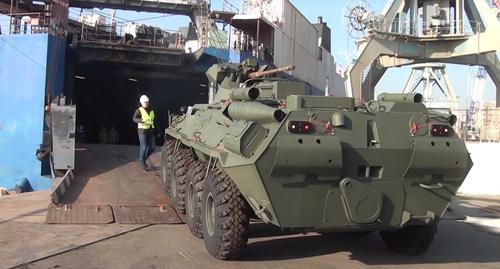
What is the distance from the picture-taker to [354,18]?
32.7m

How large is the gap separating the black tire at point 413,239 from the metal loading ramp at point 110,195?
9.93 ft

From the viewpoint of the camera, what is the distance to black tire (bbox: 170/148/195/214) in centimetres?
926

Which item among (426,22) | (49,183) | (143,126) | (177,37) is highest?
(426,22)

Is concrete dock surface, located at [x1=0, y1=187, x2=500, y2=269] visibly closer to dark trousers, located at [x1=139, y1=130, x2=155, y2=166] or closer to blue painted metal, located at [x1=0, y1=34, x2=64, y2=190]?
dark trousers, located at [x1=139, y1=130, x2=155, y2=166]

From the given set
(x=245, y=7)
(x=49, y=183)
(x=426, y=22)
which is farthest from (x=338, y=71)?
(x=49, y=183)

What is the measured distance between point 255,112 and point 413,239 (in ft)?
8.14

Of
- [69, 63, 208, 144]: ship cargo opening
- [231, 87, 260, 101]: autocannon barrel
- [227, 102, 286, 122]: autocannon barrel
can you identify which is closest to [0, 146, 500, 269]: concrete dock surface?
[227, 102, 286, 122]: autocannon barrel

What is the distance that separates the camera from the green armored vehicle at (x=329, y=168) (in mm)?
6102

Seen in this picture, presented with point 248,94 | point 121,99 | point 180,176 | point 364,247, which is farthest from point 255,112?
point 121,99

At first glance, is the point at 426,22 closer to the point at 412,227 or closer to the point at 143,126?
the point at 143,126

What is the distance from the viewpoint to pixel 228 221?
6.48 meters

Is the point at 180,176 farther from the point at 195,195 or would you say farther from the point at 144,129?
the point at 144,129

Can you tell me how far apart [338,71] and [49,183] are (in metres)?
38.5

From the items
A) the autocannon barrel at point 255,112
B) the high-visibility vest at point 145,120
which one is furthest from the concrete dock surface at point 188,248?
the high-visibility vest at point 145,120
